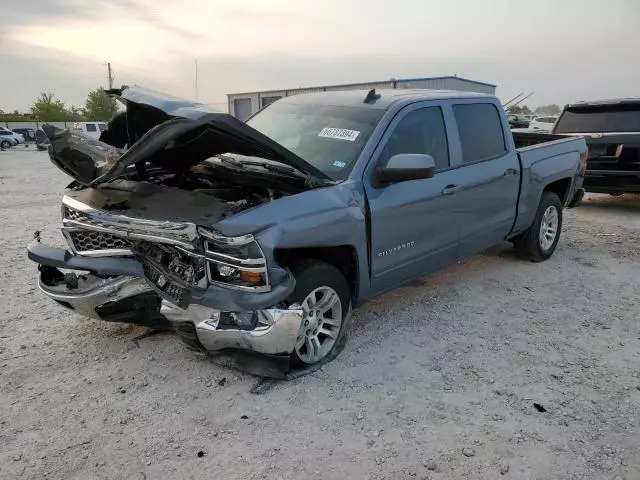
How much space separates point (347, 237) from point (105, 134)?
2.25 m

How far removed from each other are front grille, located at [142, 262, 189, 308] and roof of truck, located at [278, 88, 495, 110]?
7.11 feet

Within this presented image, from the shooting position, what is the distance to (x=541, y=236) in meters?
6.31

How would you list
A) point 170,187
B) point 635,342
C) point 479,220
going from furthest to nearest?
point 479,220 → point 635,342 → point 170,187

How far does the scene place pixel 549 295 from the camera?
205 inches

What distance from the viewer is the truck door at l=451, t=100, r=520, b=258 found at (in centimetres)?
480

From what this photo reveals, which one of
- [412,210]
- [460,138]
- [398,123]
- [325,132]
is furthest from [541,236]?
[325,132]

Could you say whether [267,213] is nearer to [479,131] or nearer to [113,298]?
[113,298]

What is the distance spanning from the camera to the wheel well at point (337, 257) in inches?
137

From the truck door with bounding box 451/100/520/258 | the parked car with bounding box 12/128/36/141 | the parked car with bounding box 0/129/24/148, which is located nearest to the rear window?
the truck door with bounding box 451/100/520/258

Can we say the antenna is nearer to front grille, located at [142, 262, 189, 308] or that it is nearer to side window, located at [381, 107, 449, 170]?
side window, located at [381, 107, 449, 170]

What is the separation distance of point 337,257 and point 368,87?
2154 centimetres

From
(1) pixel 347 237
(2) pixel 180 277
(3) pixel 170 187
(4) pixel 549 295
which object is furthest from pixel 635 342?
(3) pixel 170 187

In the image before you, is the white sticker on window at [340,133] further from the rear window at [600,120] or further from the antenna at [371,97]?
the rear window at [600,120]

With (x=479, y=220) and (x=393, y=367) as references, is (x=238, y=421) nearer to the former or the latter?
(x=393, y=367)
